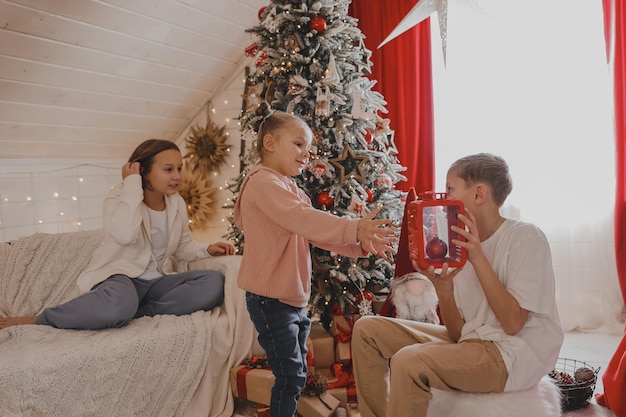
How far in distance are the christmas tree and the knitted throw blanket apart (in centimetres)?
70

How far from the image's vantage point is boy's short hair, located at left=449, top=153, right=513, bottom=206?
5.10 feet

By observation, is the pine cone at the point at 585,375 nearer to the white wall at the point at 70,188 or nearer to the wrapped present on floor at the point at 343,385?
the wrapped present on floor at the point at 343,385

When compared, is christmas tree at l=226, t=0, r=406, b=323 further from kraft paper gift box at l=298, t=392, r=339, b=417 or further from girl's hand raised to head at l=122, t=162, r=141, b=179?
girl's hand raised to head at l=122, t=162, r=141, b=179

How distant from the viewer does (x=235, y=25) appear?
3.87 meters

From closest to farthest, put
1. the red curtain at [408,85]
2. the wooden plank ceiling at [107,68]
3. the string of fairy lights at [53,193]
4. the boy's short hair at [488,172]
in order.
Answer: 1. the boy's short hair at [488,172]
2. the wooden plank ceiling at [107,68]
3. the string of fairy lights at [53,193]
4. the red curtain at [408,85]

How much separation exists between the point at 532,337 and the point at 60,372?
5.06 ft

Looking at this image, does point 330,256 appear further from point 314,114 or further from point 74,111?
point 74,111

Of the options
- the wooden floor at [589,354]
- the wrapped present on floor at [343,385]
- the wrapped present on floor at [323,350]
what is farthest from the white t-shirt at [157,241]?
the wrapped present on floor at [343,385]

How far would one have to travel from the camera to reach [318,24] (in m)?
2.69

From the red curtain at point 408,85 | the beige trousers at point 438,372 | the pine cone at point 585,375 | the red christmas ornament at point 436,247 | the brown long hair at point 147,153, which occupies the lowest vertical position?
the pine cone at point 585,375

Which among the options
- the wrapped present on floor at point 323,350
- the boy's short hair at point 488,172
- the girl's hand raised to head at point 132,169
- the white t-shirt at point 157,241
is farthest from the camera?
the wrapped present on floor at point 323,350

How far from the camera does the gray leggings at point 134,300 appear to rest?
2.19 m

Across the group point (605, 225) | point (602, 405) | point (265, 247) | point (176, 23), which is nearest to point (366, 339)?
point (265, 247)

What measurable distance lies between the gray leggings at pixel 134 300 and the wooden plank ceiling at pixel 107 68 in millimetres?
1371
